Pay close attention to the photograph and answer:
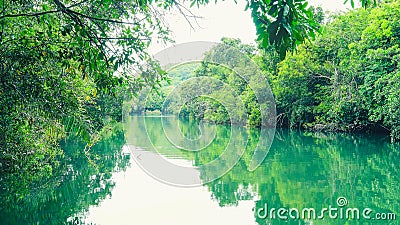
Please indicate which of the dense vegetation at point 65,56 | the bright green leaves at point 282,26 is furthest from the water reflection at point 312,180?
the bright green leaves at point 282,26

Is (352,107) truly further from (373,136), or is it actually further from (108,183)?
(108,183)

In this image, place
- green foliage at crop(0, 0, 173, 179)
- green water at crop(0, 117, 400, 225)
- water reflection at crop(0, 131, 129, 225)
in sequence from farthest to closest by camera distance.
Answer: green water at crop(0, 117, 400, 225), water reflection at crop(0, 131, 129, 225), green foliage at crop(0, 0, 173, 179)

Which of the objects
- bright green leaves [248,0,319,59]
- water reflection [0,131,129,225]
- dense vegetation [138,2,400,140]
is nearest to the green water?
water reflection [0,131,129,225]

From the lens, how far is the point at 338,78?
1766 cm

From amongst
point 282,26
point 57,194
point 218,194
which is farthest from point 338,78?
point 282,26

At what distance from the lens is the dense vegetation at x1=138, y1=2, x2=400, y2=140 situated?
13.8m

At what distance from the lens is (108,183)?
798 centimetres

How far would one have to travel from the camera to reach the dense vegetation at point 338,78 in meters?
13.8

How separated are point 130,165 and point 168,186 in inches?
113

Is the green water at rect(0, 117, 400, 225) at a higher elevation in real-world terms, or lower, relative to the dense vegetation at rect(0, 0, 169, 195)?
lower

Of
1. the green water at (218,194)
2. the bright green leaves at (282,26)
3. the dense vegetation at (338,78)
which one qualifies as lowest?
the green water at (218,194)

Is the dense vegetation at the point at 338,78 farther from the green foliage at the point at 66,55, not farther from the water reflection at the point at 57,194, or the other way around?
the green foliage at the point at 66,55

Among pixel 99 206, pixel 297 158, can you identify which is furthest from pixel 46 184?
pixel 297 158

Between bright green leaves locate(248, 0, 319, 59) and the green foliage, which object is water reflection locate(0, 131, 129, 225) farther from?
bright green leaves locate(248, 0, 319, 59)
